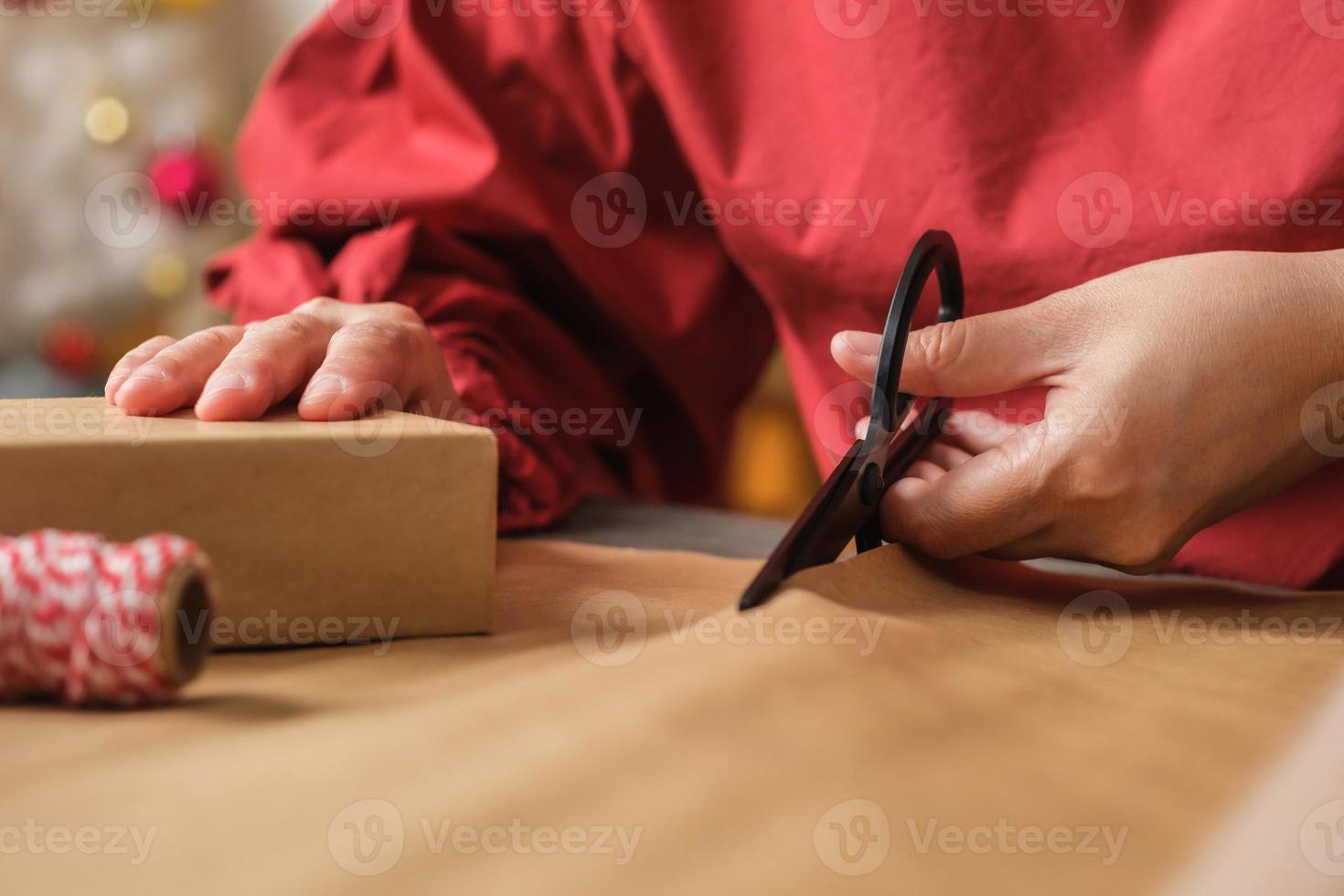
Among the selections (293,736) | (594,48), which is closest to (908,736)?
(293,736)

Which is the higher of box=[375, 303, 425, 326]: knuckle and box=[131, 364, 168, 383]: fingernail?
box=[131, 364, 168, 383]: fingernail

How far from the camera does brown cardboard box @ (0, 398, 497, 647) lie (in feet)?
1.37

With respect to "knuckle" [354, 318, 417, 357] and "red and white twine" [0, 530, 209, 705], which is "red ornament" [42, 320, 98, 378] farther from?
"red and white twine" [0, 530, 209, 705]

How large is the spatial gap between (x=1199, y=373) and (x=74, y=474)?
484mm

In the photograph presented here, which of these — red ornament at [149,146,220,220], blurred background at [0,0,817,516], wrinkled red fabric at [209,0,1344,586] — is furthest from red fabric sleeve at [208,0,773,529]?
red ornament at [149,146,220,220]

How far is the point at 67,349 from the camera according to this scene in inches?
64.9

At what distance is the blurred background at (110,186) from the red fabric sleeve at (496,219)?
1.95 ft

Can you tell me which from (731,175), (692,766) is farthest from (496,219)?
(692,766)

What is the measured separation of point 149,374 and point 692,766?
1.04 feet

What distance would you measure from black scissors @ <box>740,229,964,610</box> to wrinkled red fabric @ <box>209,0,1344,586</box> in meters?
0.19

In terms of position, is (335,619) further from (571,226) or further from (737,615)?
(571,226)

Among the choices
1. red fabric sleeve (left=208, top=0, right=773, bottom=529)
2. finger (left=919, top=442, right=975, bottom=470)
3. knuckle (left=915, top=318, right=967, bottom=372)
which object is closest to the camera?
knuckle (left=915, top=318, right=967, bottom=372)

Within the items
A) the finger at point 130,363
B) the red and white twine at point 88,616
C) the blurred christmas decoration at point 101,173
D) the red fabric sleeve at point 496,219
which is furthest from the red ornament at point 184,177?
the red and white twine at point 88,616

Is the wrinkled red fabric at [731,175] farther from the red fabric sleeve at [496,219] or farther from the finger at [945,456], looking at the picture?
the finger at [945,456]
